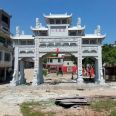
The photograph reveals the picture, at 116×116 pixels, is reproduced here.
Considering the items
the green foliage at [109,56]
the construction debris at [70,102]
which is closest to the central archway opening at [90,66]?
the green foliage at [109,56]

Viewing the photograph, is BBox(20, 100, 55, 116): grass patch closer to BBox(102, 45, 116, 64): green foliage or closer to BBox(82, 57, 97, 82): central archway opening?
BBox(82, 57, 97, 82): central archway opening

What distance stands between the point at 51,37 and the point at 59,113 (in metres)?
26.4

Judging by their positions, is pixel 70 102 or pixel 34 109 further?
pixel 70 102

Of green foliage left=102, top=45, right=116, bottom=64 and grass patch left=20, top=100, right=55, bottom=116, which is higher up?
green foliage left=102, top=45, right=116, bottom=64

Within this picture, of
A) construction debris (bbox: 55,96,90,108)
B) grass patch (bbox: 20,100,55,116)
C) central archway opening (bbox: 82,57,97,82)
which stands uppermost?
central archway opening (bbox: 82,57,97,82)

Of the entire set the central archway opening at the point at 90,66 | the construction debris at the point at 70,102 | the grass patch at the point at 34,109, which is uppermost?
the central archway opening at the point at 90,66

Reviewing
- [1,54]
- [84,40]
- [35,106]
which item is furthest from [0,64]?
[35,106]

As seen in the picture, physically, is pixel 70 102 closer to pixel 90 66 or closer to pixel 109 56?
pixel 109 56

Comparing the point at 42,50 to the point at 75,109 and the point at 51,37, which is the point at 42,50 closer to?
the point at 51,37

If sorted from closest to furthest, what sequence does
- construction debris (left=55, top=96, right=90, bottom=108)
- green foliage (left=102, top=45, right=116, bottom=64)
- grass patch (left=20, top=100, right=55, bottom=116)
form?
1. grass patch (left=20, top=100, right=55, bottom=116)
2. construction debris (left=55, top=96, right=90, bottom=108)
3. green foliage (left=102, top=45, right=116, bottom=64)

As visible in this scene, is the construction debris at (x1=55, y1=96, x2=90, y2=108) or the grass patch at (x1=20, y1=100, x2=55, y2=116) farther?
the construction debris at (x1=55, y1=96, x2=90, y2=108)

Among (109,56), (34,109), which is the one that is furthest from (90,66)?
(34,109)

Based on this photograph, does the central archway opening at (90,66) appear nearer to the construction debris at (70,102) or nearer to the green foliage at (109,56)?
the green foliage at (109,56)

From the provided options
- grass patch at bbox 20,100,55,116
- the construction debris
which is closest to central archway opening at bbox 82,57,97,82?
the construction debris
